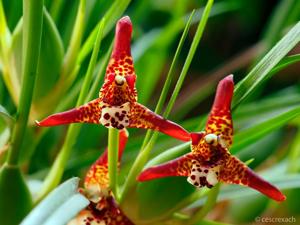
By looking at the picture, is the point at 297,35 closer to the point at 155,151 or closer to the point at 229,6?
the point at 155,151

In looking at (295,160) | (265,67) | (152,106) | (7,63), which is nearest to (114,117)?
(265,67)

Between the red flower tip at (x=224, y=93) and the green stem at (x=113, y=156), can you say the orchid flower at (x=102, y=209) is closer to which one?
the green stem at (x=113, y=156)

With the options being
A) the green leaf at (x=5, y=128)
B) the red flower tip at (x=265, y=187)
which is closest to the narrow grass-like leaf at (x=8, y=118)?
the green leaf at (x=5, y=128)

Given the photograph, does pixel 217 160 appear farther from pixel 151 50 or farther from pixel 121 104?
pixel 151 50

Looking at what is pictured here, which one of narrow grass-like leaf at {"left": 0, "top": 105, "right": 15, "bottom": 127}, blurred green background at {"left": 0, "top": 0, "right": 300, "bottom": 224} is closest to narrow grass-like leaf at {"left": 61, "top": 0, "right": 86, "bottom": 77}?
blurred green background at {"left": 0, "top": 0, "right": 300, "bottom": 224}

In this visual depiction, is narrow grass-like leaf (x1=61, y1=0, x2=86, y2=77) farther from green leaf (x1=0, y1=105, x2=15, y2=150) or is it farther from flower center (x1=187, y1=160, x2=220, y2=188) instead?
flower center (x1=187, y1=160, x2=220, y2=188)

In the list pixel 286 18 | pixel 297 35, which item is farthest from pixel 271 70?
pixel 286 18
